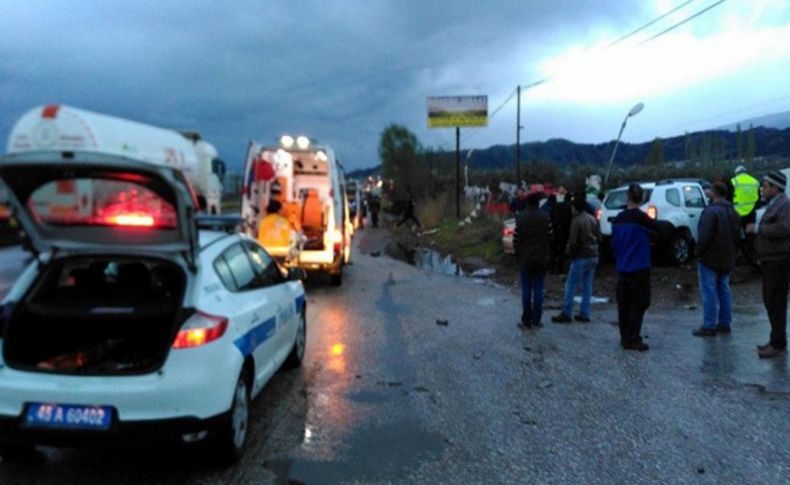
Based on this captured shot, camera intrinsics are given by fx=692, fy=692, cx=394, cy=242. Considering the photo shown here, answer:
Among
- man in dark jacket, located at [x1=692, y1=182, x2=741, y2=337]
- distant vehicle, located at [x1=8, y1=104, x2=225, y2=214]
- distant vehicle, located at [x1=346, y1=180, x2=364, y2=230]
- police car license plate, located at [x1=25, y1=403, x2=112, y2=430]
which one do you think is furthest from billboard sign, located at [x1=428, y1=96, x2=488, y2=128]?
police car license plate, located at [x1=25, y1=403, x2=112, y2=430]

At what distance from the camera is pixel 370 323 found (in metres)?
10.3

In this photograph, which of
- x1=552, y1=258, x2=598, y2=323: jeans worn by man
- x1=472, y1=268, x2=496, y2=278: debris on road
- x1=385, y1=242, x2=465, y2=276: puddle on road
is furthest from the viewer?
x1=385, y1=242, x2=465, y2=276: puddle on road

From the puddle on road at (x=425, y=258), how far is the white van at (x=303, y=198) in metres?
4.27

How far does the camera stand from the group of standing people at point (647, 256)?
24.9 feet

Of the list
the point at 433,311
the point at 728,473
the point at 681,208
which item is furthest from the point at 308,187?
the point at 728,473

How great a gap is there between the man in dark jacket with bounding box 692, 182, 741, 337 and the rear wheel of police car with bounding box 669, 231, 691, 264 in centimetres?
641

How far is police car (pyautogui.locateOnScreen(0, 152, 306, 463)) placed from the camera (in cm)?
430

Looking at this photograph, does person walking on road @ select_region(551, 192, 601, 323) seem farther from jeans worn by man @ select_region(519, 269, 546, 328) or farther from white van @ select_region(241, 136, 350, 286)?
white van @ select_region(241, 136, 350, 286)

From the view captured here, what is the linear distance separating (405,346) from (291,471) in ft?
13.3

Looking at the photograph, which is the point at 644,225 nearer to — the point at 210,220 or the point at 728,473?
the point at 728,473

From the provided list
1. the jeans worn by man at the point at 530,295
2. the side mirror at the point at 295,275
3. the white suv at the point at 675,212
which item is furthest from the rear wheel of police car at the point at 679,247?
the side mirror at the point at 295,275

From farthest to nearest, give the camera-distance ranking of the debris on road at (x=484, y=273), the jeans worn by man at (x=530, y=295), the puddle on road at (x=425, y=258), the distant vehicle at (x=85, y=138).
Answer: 1. the puddle on road at (x=425, y=258)
2. the debris on road at (x=484, y=273)
3. the jeans worn by man at (x=530, y=295)
4. the distant vehicle at (x=85, y=138)

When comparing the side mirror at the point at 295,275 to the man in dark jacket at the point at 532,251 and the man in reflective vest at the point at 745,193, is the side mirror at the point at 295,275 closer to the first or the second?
the man in dark jacket at the point at 532,251

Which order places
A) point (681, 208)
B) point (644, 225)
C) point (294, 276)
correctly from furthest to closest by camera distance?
point (681, 208)
point (644, 225)
point (294, 276)
